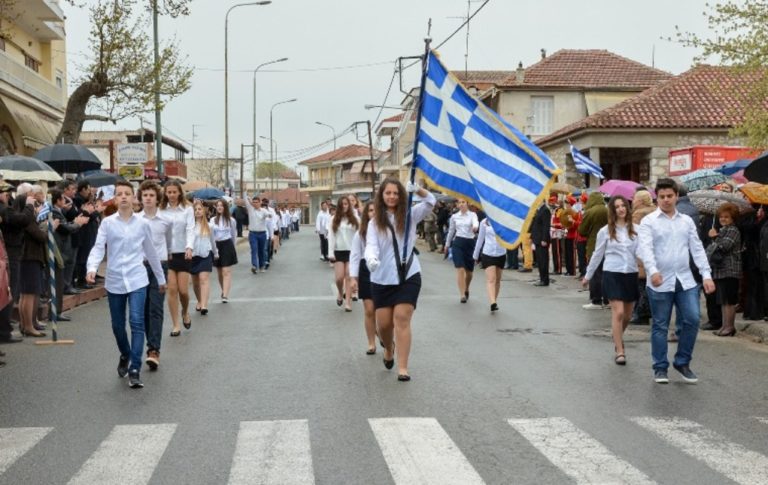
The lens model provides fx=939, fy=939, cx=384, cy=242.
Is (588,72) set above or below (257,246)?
above

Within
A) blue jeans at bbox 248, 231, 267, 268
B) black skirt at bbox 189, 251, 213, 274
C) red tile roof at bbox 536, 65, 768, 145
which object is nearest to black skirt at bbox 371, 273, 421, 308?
black skirt at bbox 189, 251, 213, 274

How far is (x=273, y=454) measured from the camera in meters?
6.00

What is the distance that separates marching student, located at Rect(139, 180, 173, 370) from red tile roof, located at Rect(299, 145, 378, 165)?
102351mm

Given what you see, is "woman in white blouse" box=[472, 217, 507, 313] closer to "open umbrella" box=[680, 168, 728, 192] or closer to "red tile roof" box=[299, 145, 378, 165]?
"open umbrella" box=[680, 168, 728, 192]

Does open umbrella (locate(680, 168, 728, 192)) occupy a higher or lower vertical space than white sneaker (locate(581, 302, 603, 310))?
higher

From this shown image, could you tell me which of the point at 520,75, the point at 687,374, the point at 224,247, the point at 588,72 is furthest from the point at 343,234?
the point at 588,72

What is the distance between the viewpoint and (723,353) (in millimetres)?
10617

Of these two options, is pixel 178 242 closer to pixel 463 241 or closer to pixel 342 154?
pixel 463 241

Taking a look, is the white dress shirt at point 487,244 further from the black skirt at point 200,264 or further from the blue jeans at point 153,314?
the blue jeans at point 153,314

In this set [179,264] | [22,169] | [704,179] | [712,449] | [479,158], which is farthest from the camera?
[704,179]

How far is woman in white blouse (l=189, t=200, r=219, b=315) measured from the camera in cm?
1384

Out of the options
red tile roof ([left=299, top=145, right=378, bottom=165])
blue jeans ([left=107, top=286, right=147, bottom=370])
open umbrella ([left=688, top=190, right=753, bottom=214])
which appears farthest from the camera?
red tile roof ([left=299, top=145, right=378, bottom=165])

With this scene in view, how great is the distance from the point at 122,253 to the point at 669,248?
5122 mm

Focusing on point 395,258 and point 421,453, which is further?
point 395,258
